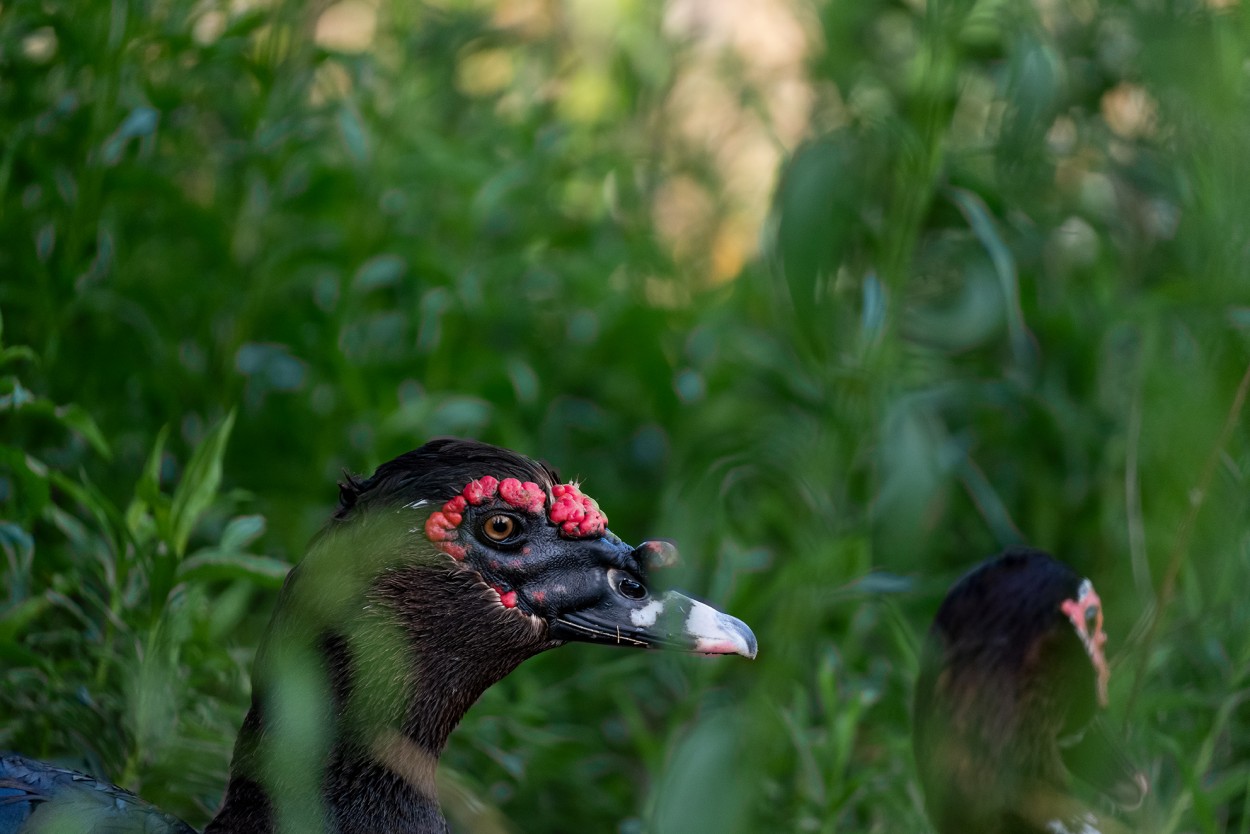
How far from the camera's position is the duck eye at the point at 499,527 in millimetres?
2482

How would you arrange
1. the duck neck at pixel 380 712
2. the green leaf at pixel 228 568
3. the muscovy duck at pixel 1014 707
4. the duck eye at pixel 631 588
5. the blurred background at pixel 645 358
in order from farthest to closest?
the muscovy duck at pixel 1014 707, the green leaf at pixel 228 568, the duck eye at pixel 631 588, the duck neck at pixel 380 712, the blurred background at pixel 645 358

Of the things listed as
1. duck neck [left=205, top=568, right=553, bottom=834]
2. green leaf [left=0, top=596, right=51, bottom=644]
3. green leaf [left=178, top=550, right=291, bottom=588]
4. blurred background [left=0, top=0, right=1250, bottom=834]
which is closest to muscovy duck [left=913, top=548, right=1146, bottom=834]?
blurred background [left=0, top=0, right=1250, bottom=834]

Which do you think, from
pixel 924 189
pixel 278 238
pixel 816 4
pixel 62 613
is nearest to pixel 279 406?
pixel 278 238

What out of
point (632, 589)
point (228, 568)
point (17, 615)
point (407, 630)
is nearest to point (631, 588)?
point (632, 589)

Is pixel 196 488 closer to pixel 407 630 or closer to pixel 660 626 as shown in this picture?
pixel 407 630

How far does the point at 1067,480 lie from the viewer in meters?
4.41

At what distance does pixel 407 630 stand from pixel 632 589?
1.32 feet

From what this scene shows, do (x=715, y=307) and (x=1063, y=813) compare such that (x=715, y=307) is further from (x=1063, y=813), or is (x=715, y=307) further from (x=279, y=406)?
(x=1063, y=813)

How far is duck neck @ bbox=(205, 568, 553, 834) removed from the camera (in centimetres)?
239

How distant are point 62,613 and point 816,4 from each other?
208 cm

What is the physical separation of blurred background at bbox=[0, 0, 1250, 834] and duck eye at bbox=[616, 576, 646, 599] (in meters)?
0.09

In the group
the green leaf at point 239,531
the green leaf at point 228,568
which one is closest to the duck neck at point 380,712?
the green leaf at point 228,568

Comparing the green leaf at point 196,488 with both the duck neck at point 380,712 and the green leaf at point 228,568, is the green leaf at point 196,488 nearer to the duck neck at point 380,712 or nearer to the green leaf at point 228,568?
the green leaf at point 228,568

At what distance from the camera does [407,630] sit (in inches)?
96.7
